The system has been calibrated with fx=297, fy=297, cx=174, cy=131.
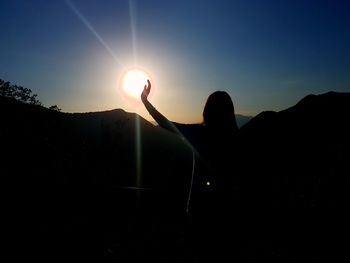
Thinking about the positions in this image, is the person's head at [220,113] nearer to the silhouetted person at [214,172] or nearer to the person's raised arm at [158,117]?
the silhouetted person at [214,172]

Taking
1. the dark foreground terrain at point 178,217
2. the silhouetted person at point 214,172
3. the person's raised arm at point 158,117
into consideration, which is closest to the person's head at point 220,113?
the silhouetted person at point 214,172

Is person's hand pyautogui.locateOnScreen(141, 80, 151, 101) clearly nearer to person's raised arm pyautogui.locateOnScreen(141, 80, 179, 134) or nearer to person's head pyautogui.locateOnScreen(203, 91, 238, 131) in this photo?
person's raised arm pyautogui.locateOnScreen(141, 80, 179, 134)

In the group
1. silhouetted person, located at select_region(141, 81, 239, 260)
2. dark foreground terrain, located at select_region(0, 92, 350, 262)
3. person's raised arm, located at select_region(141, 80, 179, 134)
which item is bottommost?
dark foreground terrain, located at select_region(0, 92, 350, 262)

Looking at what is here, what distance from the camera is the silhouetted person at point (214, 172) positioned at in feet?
9.90

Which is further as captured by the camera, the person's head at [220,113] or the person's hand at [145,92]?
the person's hand at [145,92]

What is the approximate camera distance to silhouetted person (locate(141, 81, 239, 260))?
302 centimetres

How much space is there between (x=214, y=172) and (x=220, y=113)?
616mm

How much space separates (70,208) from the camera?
5.65m

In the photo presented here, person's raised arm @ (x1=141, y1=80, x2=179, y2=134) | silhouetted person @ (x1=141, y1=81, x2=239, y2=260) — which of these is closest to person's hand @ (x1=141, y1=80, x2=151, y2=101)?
person's raised arm @ (x1=141, y1=80, x2=179, y2=134)

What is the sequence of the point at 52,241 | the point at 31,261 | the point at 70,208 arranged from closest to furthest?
the point at 31,261 < the point at 52,241 < the point at 70,208

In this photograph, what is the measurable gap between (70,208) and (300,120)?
28.1 metres

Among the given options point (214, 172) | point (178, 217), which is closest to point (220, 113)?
point (214, 172)

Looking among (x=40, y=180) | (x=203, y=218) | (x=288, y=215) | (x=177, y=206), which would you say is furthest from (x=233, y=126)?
(x=288, y=215)

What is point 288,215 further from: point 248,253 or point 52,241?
point 52,241
